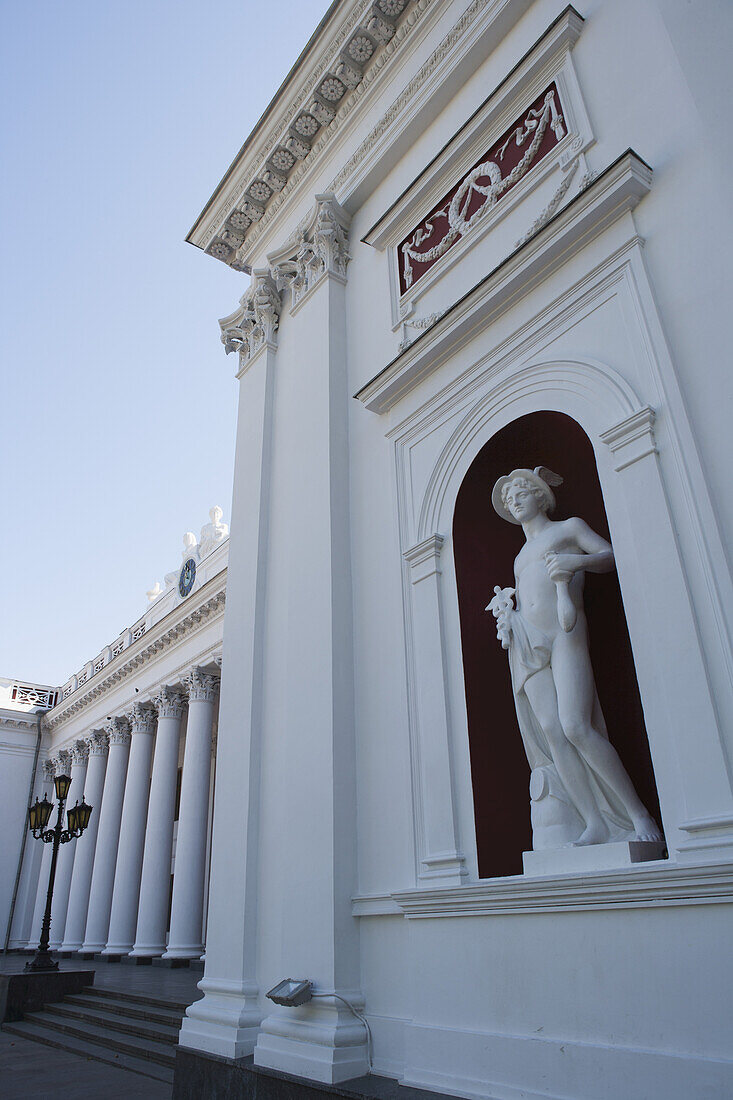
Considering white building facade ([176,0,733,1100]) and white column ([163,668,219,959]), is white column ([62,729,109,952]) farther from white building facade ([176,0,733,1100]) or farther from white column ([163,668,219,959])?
white building facade ([176,0,733,1100])

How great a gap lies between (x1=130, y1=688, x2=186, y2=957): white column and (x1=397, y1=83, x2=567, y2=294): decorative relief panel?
15.2 m

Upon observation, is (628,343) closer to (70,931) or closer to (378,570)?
(378,570)

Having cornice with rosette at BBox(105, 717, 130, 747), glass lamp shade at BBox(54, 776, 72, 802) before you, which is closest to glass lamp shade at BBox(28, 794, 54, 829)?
Result: glass lamp shade at BBox(54, 776, 72, 802)

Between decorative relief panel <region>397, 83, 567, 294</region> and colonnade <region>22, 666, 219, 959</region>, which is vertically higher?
decorative relief panel <region>397, 83, 567, 294</region>

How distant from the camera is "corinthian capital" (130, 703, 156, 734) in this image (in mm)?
20766

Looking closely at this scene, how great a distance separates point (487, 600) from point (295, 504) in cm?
230

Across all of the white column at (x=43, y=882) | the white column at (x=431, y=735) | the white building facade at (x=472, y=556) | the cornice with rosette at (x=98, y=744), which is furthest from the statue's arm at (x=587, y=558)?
the white column at (x=43, y=882)

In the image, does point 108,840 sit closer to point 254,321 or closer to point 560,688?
point 254,321

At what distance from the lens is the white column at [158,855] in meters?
17.4

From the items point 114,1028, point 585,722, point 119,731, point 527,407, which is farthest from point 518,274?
point 119,731

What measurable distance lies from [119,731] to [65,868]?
5.73m

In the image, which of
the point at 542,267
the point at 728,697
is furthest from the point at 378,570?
the point at 728,697

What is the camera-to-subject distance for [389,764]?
5293mm

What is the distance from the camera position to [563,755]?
165 inches
